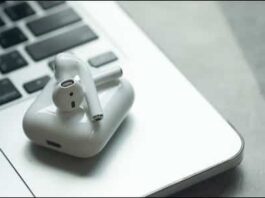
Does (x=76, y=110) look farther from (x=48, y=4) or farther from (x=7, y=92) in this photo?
(x=48, y=4)

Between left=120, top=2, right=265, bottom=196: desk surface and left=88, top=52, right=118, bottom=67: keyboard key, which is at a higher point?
left=88, top=52, right=118, bottom=67: keyboard key

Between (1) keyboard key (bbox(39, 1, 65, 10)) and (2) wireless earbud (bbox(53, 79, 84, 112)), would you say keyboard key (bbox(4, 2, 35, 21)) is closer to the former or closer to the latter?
(1) keyboard key (bbox(39, 1, 65, 10))

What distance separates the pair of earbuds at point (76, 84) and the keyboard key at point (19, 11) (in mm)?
133

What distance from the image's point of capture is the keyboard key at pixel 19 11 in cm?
68

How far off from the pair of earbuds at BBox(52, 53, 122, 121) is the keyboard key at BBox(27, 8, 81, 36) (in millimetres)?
108

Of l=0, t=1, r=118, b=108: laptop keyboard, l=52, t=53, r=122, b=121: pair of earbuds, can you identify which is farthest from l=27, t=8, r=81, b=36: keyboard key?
l=52, t=53, r=122, b=121: pair of earbuds

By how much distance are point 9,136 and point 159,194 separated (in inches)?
5.3

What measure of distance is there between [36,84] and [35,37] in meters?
0.07

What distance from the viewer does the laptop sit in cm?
53

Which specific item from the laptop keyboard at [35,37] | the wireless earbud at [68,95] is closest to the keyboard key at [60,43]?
the laptop keyboard at [35,37]

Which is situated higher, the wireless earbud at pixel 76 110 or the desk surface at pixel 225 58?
the wireless earbud at pixel 76 110

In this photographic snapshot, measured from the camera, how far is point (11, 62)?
63cm


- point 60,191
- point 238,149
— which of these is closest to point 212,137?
point 238,149

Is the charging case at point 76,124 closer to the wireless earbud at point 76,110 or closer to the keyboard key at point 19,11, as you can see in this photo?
the wireless earbud at point 76,110
